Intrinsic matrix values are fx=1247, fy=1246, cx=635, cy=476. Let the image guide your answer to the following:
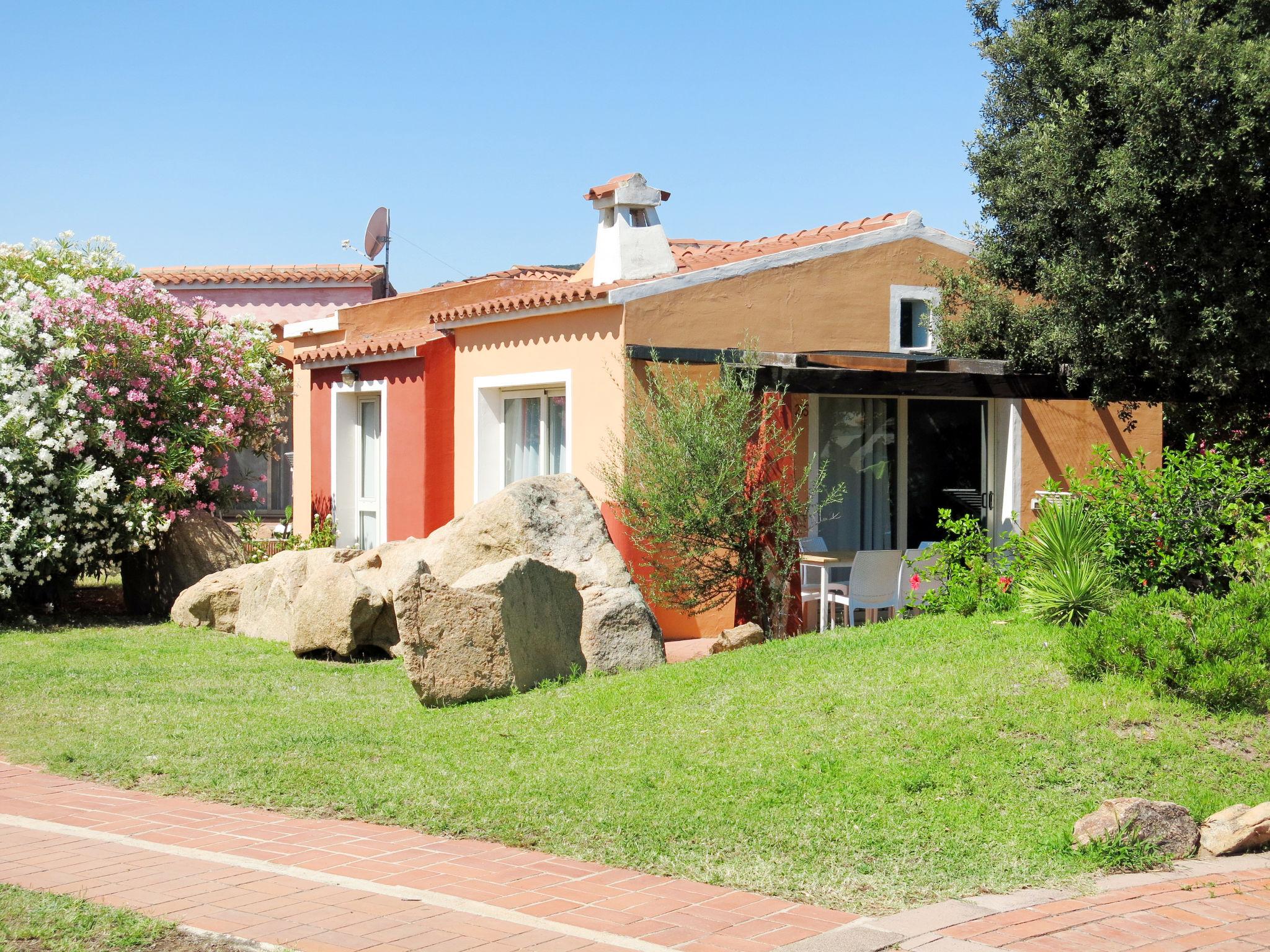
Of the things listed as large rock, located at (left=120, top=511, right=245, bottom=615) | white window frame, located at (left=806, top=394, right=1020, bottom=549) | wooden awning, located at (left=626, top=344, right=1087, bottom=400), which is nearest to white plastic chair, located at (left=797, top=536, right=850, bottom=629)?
white window frame, located at (left=806, top=394, right=1020, bottom=549)

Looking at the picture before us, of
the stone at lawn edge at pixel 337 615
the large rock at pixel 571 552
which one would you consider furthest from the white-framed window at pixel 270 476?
the large rock at pixel 571 552

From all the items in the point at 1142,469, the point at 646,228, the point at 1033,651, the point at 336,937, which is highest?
the point at 646,228

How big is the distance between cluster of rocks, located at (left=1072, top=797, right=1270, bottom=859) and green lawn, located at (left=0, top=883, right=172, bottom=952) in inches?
148

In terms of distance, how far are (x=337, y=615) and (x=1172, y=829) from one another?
7.11 meters

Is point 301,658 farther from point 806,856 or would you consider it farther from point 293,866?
point 806,856

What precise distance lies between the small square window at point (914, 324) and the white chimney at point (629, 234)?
2.52 m

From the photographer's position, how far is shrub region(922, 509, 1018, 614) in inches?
367

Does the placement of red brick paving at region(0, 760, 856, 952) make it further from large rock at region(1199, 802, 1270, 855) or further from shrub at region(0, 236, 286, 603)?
shrub at region(0, 236, 286, 603)

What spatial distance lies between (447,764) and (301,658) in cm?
448

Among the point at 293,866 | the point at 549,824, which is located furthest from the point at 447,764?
the point at 293,866

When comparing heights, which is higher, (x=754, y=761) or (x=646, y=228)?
(x=646, y=228)

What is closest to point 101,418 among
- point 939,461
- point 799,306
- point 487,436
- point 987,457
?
point 487,436

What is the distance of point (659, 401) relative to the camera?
11.0 m

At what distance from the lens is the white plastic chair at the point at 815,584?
11.1 m
